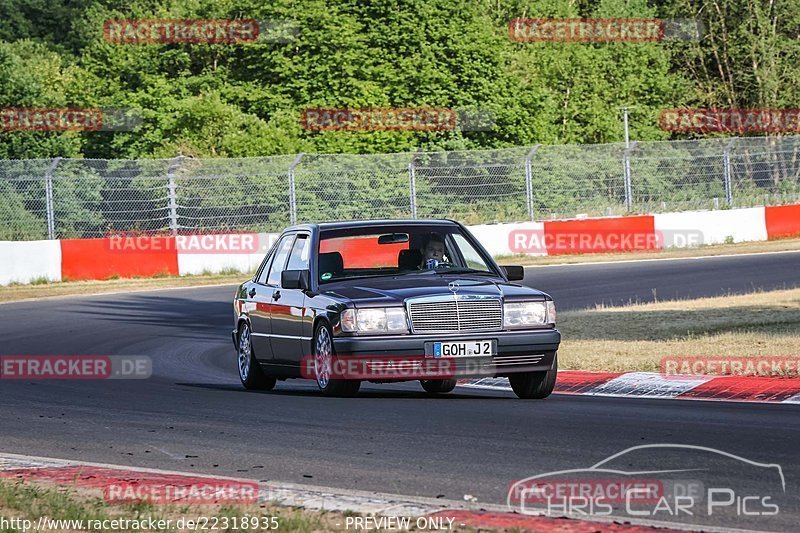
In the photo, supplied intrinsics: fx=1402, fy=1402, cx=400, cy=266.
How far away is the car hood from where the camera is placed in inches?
428

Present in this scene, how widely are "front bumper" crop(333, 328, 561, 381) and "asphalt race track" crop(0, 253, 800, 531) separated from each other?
0.94 feet

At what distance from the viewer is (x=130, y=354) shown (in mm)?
16578

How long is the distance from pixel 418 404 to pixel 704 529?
520 cm

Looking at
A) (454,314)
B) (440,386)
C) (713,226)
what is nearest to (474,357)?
(454,314)

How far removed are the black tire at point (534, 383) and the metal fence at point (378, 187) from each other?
19.6m

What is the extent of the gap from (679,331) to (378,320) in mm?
6589

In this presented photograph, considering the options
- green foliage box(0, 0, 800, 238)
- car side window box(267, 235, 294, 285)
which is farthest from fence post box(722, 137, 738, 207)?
car side window box(267, 235, 294, 285)

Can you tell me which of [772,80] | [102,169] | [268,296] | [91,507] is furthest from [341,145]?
[91,507]

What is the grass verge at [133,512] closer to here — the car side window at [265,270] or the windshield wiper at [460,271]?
the windshield wiper at [460,271]

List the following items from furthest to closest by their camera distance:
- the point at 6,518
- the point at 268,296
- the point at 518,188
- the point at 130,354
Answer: the point at 518,188 → the point at 130,354 → the point at 268,296 → the point at 6,518

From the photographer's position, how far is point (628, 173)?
34812 millimetres

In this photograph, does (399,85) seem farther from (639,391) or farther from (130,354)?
(639,391)

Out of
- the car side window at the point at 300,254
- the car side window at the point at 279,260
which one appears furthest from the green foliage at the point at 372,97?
the car side window at the point at 300,254

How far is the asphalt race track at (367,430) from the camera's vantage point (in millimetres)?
7430
